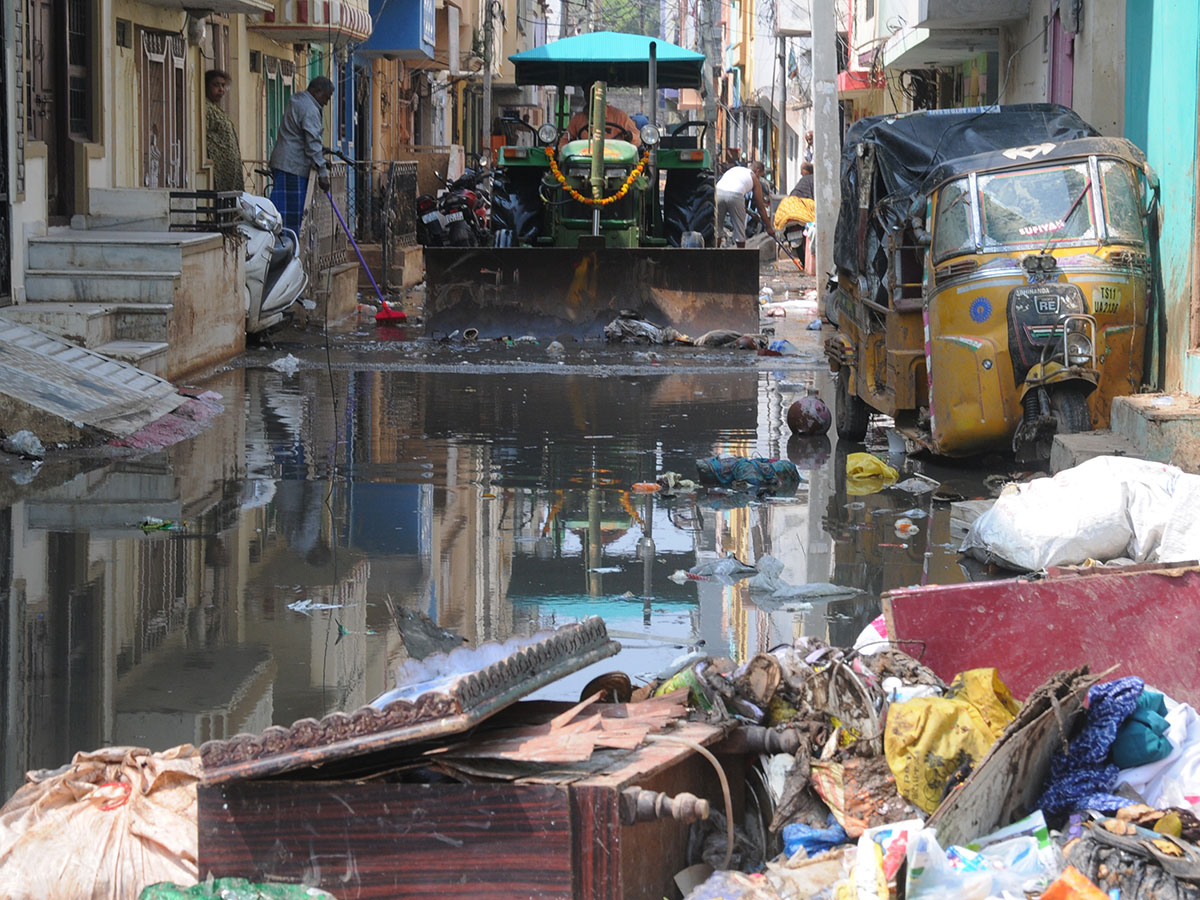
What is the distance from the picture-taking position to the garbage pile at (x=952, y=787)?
3.63 m

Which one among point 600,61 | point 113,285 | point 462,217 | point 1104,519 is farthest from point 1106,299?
point 462,217

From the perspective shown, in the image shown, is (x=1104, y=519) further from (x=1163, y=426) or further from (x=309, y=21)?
(x=309, y=21)

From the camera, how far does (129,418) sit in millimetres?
10203

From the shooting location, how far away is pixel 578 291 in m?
16.4

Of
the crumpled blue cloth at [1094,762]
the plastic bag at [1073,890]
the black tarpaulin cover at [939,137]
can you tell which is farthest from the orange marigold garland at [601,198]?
the plastic bag at [1073,890]

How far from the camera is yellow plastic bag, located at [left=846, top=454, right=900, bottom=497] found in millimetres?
9438

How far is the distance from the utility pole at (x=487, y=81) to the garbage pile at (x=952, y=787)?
15.3m

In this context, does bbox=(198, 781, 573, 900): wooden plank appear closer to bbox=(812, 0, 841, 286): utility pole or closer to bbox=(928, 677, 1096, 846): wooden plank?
bbox=(928, 677, 1096, 846): wooden plank

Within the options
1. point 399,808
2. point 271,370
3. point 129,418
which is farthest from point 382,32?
point 399,808

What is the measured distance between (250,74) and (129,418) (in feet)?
40.5

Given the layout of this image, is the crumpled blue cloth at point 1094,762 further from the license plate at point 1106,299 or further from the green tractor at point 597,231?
the green tractor at point 597,231

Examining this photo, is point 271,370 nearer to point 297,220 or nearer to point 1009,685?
point 297,220

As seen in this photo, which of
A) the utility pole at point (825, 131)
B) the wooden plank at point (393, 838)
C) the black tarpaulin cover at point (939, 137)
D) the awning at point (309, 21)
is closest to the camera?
the wooden plank at point (393, 838)

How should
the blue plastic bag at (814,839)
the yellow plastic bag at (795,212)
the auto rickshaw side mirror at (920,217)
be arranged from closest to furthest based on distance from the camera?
the blue plastic bag at (814,839)
the auto rickshaw side mirror at (920,217)
the yellow plastic bag at (795,212)
